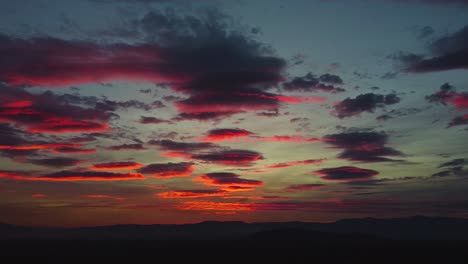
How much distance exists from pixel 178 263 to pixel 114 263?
13.3 metres

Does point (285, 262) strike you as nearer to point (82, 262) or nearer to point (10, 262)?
point (82, 262)

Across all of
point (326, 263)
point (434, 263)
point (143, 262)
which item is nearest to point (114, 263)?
point (143, 262)

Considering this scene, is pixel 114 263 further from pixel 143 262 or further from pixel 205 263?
pixel 205 263

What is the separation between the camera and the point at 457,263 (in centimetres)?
8031

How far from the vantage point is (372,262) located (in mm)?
87250

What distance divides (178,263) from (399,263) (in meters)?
44.5

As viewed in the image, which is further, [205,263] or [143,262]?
[143,262]

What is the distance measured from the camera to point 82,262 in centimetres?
8612

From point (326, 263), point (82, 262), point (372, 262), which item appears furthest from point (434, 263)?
point (82, 262)

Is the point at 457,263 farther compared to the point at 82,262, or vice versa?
the point at 82,262

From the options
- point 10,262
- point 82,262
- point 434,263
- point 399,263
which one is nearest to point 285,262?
point 399,263

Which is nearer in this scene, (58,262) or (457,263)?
(457,263)

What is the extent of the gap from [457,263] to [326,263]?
24896 millimetres

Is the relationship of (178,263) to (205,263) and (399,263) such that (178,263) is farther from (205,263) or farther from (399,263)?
(399,263)
